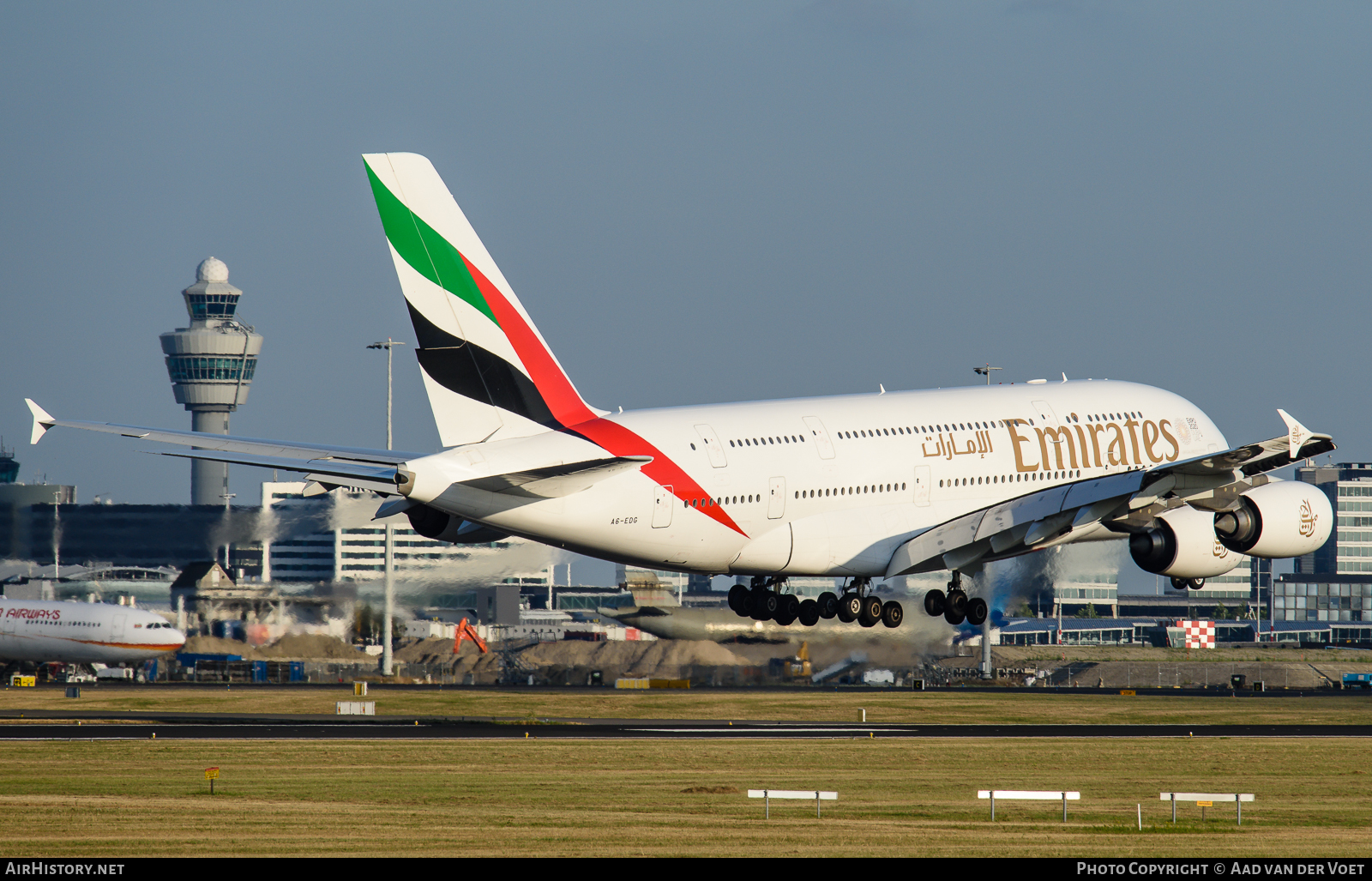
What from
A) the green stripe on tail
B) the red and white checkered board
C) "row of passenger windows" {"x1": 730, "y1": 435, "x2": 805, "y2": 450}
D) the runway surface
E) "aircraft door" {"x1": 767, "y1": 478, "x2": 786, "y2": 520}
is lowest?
the runway surface

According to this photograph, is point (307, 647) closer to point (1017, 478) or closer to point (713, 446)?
point (1017, 478)

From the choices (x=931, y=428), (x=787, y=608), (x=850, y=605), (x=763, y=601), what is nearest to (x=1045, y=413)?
(x=931, y=428)

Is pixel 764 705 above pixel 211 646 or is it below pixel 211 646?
below

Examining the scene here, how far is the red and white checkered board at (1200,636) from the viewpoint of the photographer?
115875 mm

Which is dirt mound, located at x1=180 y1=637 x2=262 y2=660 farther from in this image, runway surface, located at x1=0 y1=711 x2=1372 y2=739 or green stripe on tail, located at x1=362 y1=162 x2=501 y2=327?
green stripe on tail, located at x1=362 y1=162 x2=501 y2=327

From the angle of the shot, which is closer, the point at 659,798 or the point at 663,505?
the point at 659,798

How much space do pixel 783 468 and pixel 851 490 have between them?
2.37 meters

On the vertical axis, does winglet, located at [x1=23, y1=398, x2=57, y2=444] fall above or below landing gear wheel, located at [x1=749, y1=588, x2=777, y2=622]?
above

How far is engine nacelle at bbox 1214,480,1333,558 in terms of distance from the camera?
154 ft

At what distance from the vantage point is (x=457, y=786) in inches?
1598

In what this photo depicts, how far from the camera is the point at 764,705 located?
70062 millimetres

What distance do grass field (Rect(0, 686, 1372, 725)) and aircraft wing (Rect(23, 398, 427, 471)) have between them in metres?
30.9

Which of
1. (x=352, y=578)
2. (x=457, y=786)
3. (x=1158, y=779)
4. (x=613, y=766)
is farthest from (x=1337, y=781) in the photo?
(x=352, y=578)

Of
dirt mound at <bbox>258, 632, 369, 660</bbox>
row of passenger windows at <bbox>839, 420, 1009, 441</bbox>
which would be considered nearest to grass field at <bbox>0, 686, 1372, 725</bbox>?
dirt mound at <bbox>258, 632, 369, 660</bbox>
